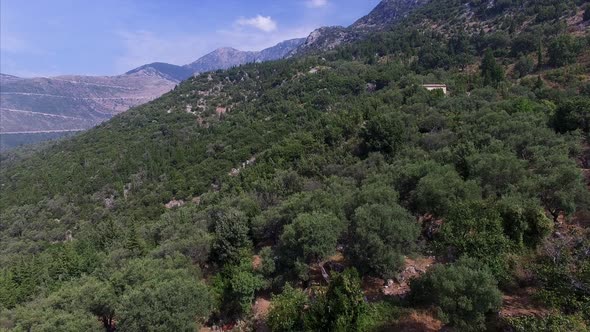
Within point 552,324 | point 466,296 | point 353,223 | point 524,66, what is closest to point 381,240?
point 353,223

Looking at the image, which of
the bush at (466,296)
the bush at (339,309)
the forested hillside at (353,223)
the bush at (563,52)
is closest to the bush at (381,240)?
the forested hillside at (353,223)

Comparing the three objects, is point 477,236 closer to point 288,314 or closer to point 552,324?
point 552,324

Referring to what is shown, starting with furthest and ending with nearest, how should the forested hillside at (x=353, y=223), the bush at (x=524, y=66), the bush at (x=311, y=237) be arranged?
the bush at (x=524, y=66) → the bush at (x=311, y=237) → the forested hillside at (x=353, y=223)

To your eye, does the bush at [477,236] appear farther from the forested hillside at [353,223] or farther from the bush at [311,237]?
the bush at [311,237]

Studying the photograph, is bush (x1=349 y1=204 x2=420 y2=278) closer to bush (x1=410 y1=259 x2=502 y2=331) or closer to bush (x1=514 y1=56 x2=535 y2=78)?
bush (x1=410 y1=259 x2=502 y2=331)

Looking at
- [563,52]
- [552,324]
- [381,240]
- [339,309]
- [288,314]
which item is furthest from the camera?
[563,52]

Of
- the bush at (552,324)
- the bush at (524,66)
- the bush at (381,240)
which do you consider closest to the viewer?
the bush at (552,324)

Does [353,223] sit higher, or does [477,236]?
[477,236]
